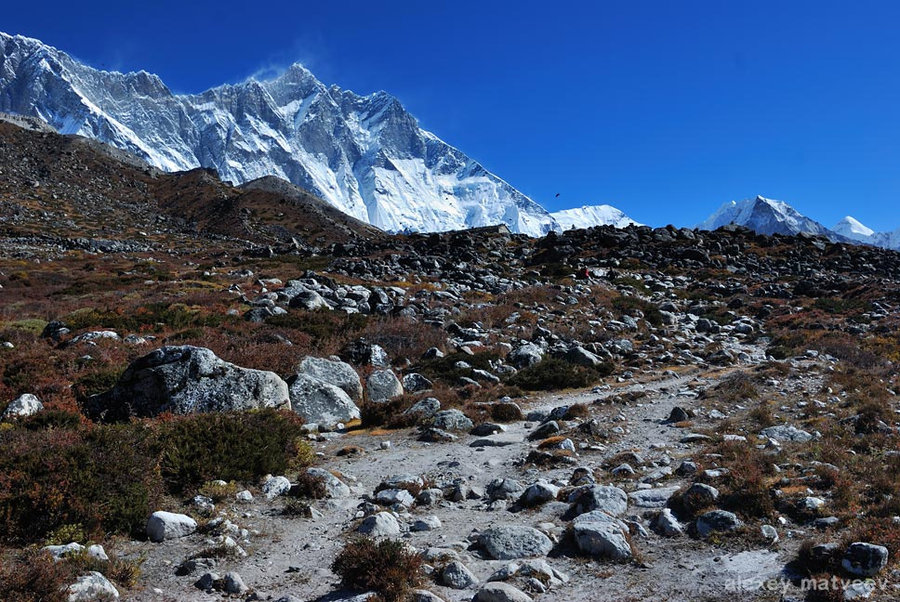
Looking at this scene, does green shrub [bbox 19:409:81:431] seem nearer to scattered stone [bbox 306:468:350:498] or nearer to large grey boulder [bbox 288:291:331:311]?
scattered stone [bbox 306:468:350:498]

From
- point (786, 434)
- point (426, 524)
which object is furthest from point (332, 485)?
point (786, 434)

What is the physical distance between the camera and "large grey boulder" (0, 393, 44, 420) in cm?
1031

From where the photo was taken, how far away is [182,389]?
11.0 metres

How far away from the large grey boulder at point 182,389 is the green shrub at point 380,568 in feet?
19.7

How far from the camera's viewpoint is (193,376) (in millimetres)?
11234

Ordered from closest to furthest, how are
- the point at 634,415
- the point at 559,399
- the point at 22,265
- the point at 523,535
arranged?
the point at 523,535 → the point at 634,415 → the point at 559,399 → the point at 22,265

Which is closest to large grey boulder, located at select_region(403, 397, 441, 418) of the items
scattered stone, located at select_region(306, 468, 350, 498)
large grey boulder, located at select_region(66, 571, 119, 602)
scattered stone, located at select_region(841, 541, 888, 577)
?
scattered stone, located at select_region(306, 468, 350, 498)

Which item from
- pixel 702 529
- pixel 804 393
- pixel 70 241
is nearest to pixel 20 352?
pixel 702 529

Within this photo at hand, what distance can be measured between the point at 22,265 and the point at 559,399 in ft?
148

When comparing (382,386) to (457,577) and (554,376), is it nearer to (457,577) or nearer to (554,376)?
(554,376)

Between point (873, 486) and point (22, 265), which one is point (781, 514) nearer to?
point (873, 486)

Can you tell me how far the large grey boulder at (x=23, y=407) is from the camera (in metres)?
10.3

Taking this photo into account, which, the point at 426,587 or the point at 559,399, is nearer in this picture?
the point at 426,587

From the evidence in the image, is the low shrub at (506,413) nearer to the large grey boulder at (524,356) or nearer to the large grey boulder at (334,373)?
the large grey boulder at (334,373)
